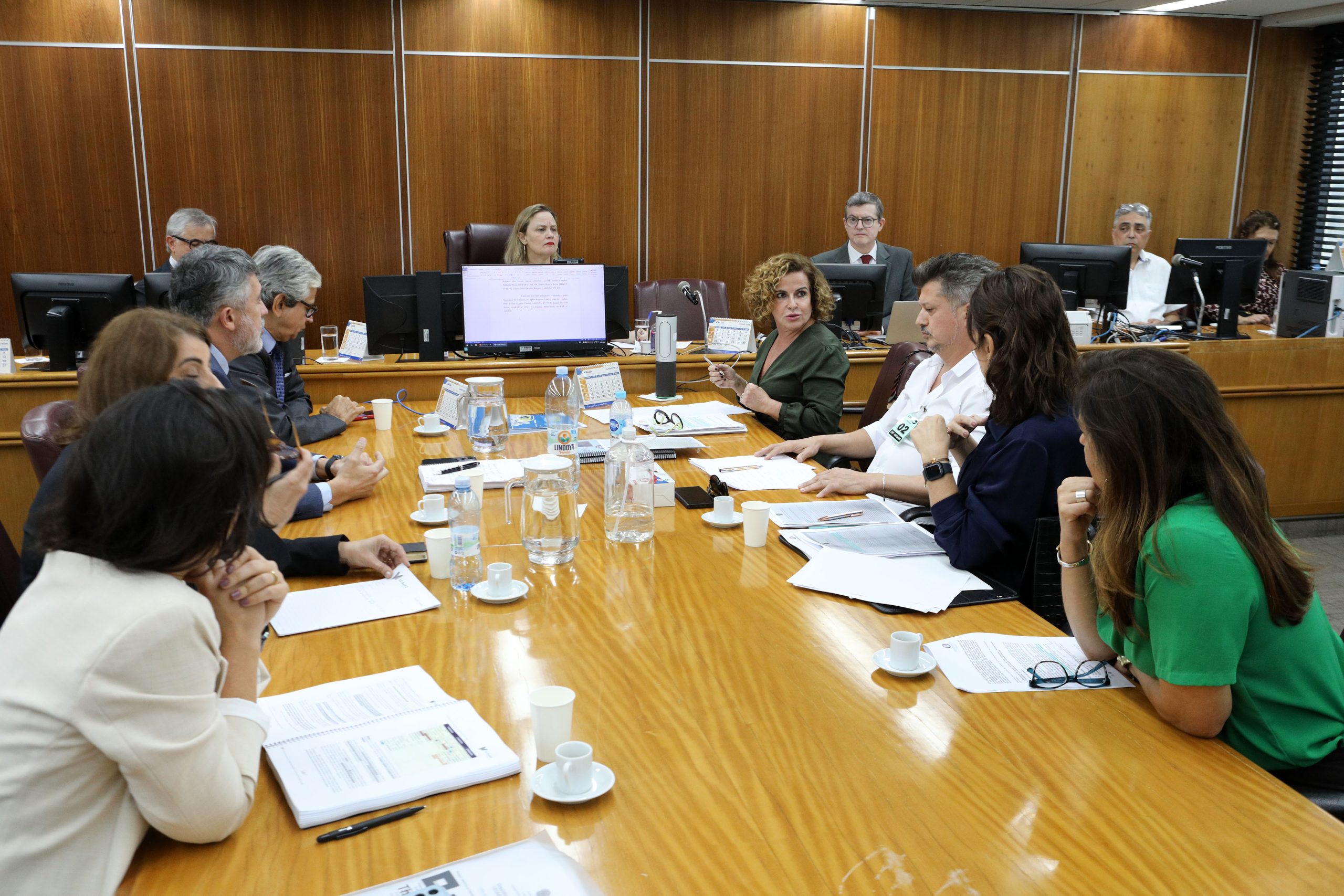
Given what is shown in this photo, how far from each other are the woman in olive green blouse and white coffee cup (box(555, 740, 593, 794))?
2470mm

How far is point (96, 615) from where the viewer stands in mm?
1068

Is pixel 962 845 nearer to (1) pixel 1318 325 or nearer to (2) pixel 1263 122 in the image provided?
(1) pixel 1318 325

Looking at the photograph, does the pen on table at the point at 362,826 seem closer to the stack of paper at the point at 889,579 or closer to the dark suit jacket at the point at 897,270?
the stack of paper at the point at 889,579

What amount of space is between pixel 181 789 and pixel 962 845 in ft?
2.89

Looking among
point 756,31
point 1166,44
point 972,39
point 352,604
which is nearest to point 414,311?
point 352,604

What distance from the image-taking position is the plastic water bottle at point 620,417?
132 inches

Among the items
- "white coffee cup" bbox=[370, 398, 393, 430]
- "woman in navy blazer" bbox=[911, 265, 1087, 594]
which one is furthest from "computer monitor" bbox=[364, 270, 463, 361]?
"woman in navy blazer" bbox=[911, 265, 1087, 594]

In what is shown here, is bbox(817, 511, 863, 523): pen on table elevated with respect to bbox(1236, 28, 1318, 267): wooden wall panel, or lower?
lower

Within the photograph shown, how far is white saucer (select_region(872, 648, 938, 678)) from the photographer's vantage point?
5.27 feet

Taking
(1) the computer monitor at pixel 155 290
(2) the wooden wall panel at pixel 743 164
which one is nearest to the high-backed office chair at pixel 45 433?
(1) the computer monitor at pixel 155 290

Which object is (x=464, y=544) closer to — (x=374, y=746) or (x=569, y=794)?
(x=374, y=746)

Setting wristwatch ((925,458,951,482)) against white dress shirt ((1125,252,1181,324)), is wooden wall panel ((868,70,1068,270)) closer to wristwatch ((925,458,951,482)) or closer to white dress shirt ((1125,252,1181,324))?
white dress shirt ((1125,252,1181,324))

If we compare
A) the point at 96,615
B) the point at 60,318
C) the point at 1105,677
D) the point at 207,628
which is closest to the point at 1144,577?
the point at 1105,677

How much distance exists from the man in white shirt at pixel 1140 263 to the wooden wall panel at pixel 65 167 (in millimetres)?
5997
